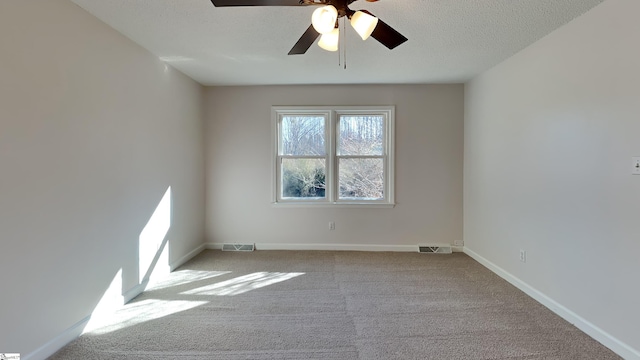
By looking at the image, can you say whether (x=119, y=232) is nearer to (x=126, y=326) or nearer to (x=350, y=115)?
(x=126, y=326)

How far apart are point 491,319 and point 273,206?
2.93 m

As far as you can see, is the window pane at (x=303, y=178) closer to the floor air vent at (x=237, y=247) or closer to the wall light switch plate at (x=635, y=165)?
the floor air vent at (x=237, y=247)

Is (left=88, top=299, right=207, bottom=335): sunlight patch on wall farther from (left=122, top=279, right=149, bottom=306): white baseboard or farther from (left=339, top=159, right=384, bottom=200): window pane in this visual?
(left=339, top=159, right=384, bottom=200): window pane

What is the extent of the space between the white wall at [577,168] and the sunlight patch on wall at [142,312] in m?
3.13

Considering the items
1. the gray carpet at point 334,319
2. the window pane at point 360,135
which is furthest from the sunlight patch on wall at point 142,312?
the window pane at point 360,135

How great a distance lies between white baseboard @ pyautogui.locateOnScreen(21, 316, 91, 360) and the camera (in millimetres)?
1793

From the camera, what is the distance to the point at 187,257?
3793mm

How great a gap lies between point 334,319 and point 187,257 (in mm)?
2376

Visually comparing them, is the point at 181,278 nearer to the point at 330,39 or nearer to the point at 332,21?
the point at 330,39

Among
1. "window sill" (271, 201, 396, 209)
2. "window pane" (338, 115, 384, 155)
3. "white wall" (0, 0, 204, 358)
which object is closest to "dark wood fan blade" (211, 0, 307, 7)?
"white wall" (0, 0, 204, 358)

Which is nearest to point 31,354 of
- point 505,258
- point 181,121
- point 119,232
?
point 119,232

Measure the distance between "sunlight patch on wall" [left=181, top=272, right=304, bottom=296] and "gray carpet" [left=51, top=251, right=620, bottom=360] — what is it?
1cm

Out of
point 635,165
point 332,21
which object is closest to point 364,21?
point 332,21

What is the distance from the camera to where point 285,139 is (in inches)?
169
